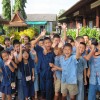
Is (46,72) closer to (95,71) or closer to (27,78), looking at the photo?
Answer: (27,78)

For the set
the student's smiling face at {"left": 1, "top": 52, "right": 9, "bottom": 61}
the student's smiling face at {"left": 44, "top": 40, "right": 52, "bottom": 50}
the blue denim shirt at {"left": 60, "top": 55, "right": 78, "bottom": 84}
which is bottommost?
the blue denim shirt at {"left": 60, "top": 55, "right": 78, "bottom": 84}

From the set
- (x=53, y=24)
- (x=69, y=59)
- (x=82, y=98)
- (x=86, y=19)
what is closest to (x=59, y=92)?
(x=82, y=98)

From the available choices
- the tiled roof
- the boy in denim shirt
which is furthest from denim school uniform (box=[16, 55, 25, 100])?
the tiled roof

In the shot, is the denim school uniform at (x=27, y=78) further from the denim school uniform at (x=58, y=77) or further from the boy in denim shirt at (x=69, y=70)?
the boy in denim shirt at (x=69, y=70)

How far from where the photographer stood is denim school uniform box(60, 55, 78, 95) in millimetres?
5891

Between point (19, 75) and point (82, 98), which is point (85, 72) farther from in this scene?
point (19, 75)

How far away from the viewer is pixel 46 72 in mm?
6602

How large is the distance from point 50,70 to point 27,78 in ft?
1.82

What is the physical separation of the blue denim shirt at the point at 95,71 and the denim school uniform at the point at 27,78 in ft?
4.15

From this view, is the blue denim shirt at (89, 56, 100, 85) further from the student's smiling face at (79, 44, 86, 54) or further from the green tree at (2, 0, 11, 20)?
the green tree at (2, 0, 11, 20)

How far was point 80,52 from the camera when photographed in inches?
240

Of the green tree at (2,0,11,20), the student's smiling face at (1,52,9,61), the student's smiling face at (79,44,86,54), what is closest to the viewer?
the student's smiling face at (79,44,86,54)

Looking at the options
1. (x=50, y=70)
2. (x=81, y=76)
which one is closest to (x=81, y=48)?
(x=81, y=76)

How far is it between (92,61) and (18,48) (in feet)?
5.59
